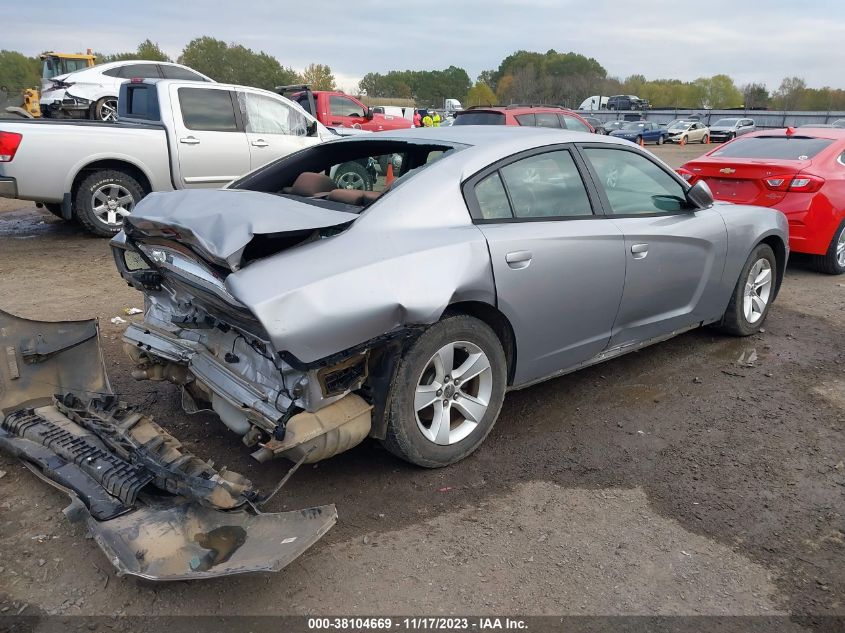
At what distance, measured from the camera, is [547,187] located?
369 centimetres

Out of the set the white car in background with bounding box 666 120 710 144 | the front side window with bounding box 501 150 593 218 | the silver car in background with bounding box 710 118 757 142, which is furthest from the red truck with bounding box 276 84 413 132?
the silver car in background with bounding box 710 118 757 142

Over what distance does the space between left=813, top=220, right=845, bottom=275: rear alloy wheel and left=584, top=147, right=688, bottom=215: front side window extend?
12.7ft

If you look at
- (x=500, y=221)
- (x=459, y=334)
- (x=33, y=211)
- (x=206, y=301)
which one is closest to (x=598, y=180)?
(x=500, y=221)

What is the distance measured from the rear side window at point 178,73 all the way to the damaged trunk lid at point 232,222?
1464 cm

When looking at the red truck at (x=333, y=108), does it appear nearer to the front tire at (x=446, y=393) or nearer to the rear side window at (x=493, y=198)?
the rear side window at (x=493, y=198)

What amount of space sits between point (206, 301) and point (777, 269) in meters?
4.57

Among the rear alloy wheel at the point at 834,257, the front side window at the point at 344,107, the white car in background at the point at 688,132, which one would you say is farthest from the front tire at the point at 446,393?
the white car in background at the point at 688,132

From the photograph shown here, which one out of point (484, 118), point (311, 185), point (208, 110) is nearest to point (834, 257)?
point (311, 185)

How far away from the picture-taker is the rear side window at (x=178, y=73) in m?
16.3

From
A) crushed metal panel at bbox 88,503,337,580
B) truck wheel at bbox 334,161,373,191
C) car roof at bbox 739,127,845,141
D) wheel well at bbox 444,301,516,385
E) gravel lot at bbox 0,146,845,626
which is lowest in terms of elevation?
gravel lot at bbox 0,146,845,626

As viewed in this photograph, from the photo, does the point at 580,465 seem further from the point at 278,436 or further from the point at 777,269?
the point at 777,269

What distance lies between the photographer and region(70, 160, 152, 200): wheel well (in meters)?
7.80

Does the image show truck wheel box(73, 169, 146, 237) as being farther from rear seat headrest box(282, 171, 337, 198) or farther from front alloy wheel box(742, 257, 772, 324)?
front alloy wheel box(742, 257, 772, 324)

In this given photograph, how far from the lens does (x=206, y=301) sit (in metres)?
2.96
